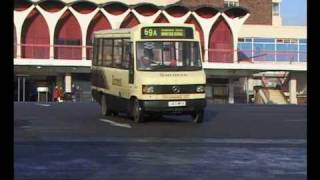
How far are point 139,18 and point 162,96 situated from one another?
32.3 meters

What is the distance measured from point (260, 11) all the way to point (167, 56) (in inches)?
2000

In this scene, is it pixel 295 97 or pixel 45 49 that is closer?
pixel 45 49

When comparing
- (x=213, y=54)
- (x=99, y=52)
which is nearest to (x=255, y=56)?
(x=213, y=54)

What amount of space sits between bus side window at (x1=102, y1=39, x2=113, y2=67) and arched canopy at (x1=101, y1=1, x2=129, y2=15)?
28.6 m

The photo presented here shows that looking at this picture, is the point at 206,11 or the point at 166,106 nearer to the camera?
the point at 166,106

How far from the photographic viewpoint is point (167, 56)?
1948 centimetres

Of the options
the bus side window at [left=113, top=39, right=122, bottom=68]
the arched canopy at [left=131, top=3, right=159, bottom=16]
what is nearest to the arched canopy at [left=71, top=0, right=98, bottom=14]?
the arched canopy at [left=131, top=3, right=159, bottom=16]

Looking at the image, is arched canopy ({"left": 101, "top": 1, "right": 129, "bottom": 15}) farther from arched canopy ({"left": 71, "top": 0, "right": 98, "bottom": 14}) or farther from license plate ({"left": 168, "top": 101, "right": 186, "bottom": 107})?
license plate ({"left": 168, "top": 101, "right": 186, "bottom": 107})

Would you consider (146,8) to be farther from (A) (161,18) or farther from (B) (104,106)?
(B) (104,106)

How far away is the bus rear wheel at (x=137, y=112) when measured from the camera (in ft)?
63.1

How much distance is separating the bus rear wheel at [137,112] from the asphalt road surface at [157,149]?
266 millimetres
